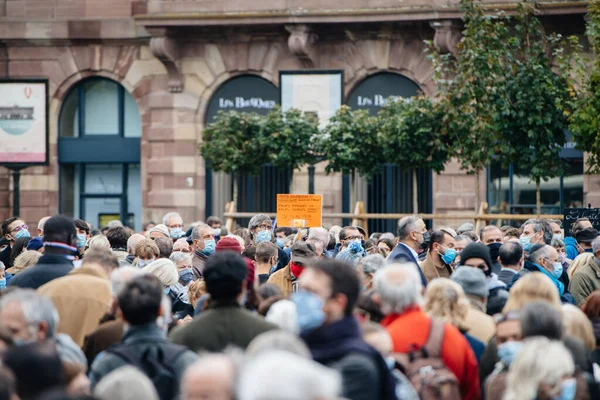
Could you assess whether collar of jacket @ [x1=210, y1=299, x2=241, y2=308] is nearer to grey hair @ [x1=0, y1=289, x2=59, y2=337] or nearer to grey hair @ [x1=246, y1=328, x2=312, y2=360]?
grey hair @ [x1=0, y1=289, x2=59, y2=337]

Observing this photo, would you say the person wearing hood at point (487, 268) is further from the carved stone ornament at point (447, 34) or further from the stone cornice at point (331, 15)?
the carved stone ornament at point (447, 34)

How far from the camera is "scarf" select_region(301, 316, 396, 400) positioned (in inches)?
229

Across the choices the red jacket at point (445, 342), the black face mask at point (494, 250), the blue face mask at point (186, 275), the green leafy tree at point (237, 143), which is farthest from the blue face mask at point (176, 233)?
the red jacket at point (445, 342)

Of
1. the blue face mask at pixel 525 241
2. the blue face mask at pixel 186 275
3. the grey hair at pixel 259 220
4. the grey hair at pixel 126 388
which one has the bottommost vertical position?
the grey hair at pixel 126 388

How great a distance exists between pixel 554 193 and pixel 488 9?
13.3 ft

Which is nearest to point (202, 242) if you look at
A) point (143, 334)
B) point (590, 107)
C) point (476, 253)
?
point (476, 253)

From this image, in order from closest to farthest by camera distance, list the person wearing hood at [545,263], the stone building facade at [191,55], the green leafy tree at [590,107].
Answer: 1. the person wearing hood at [545,263]
2. the green leafy tree at [590,107]
3. the stone building facade at [191,55]

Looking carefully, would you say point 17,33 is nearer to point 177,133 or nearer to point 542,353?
point 177,133

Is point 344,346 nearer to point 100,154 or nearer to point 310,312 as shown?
point 310,312

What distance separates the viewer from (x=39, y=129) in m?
25.6

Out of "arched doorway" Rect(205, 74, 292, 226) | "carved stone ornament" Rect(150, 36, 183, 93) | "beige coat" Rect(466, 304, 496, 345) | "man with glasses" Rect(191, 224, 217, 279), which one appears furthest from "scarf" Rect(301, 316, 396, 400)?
"carved stone ornament" Rect(150, 36, 183, 93)

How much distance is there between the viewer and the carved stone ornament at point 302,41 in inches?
1040

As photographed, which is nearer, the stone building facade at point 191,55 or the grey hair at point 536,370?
the grey hair at point 536,370

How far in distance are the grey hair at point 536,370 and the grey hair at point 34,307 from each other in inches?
92.7
